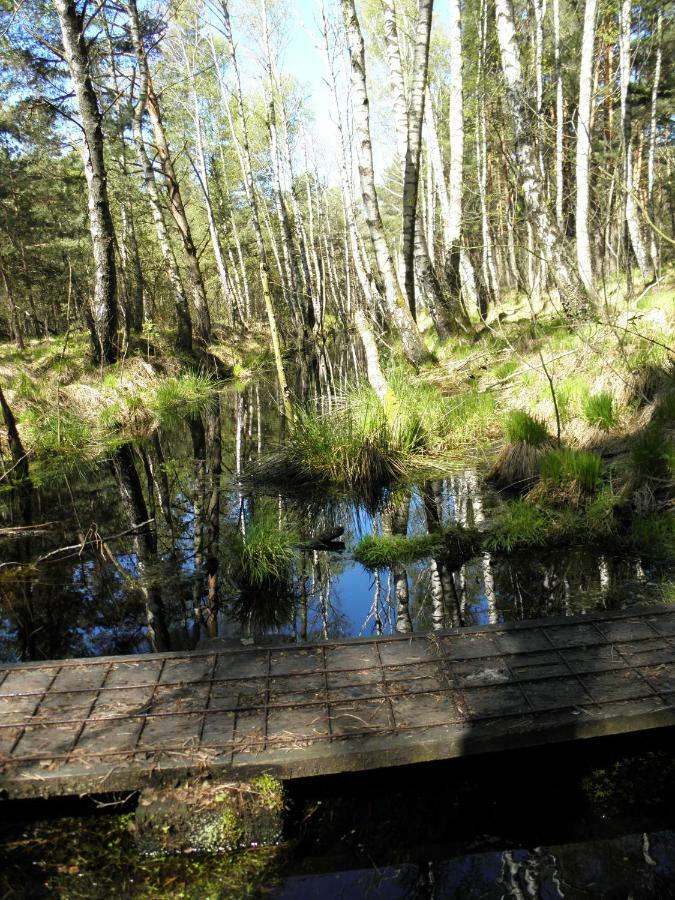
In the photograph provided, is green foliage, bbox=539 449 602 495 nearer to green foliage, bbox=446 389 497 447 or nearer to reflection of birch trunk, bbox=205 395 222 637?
green foliage, bbox=446 389 497 447

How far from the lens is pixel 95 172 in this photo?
359 inches

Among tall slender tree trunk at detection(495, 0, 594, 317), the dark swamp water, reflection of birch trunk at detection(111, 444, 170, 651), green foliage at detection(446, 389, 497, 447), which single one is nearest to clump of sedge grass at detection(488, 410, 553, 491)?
the dark swamp water

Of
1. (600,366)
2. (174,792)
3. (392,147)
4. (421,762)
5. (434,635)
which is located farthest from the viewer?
(392,147)

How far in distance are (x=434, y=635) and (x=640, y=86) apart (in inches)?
740

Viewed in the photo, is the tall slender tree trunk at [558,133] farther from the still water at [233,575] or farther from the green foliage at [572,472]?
the still water at [233,575]

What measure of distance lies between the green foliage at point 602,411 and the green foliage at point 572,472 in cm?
92

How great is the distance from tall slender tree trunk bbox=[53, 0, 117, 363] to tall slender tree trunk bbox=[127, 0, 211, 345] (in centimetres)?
260

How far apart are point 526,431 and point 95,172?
24.6ft

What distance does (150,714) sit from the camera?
2.52 meters

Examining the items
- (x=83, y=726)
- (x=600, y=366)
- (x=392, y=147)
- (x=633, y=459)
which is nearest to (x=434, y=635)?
(x=83, y=726)

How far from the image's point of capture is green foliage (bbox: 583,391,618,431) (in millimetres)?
5638

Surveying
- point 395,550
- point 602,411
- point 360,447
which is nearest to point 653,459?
point 602,411

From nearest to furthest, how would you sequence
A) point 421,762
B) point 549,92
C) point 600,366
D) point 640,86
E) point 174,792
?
point 174,792, point 421,762, point 600,366, point 640,86, point 549,92

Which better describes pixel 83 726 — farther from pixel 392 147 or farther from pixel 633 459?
pixel 392 147
